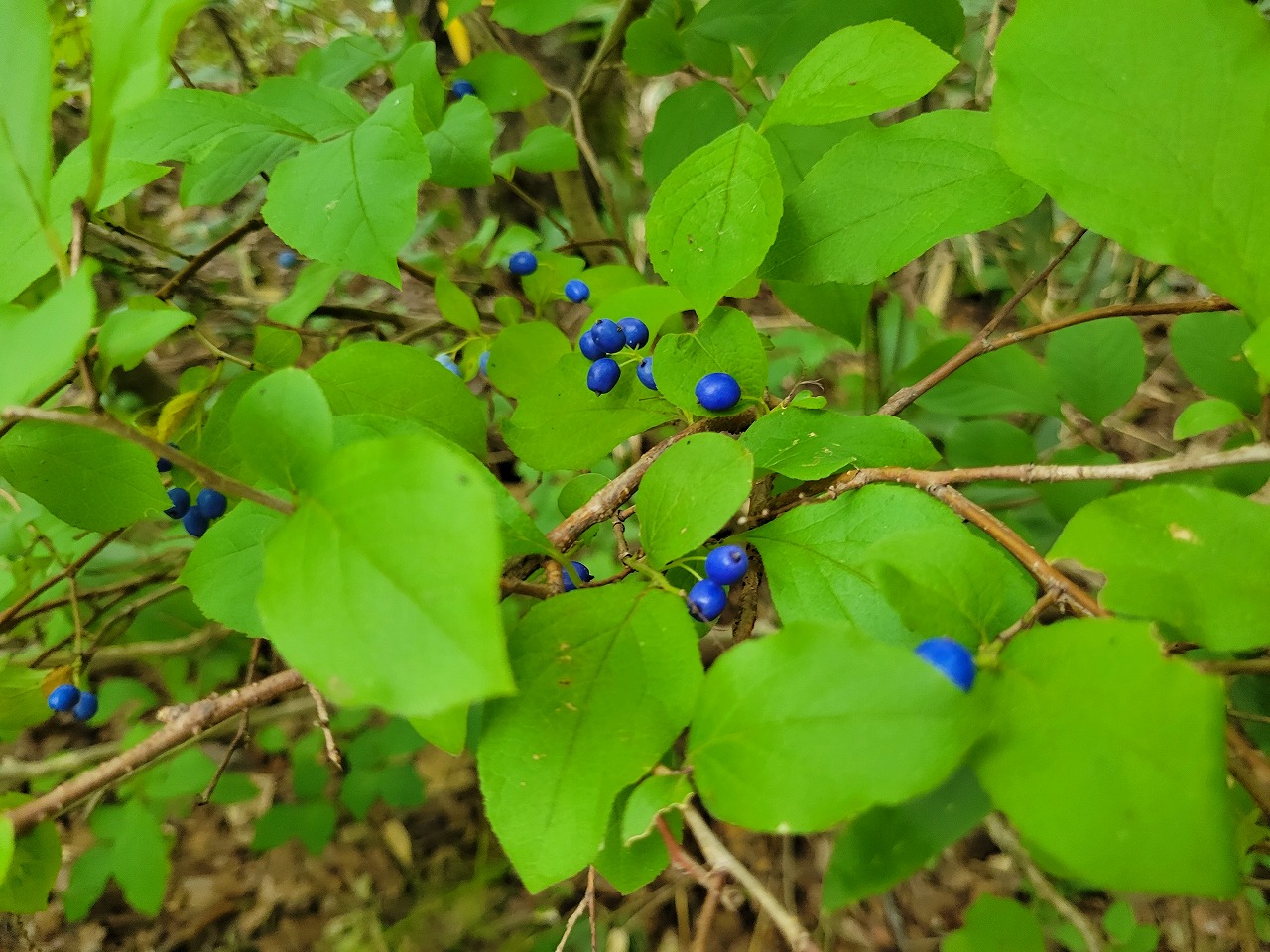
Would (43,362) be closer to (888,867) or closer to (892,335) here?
(888,867)

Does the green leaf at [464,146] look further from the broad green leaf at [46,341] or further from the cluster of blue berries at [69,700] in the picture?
the cluster of blue berries at [69,700]

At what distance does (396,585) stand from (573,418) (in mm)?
433

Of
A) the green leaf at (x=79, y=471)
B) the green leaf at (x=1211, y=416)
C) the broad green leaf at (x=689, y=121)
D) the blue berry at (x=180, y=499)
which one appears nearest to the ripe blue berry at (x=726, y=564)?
the green leaf at (x=79, y=471)

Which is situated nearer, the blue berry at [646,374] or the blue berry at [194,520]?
the blue berry at [646,374]

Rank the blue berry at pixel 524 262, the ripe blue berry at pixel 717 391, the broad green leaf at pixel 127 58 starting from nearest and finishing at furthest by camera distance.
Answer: the broad green leaf at pixel 127 58 → the ripe blue berry at pixel 717 391 → the blue berry at pixel 524 262

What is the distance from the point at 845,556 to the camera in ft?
2.09

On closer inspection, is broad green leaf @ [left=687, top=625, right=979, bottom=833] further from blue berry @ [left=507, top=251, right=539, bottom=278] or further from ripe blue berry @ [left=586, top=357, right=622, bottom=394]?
blue berry @ [left=507, top=251, right=539, bottom=278]

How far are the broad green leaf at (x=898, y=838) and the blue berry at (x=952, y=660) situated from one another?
0.32ft

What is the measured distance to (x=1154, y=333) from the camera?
271cm

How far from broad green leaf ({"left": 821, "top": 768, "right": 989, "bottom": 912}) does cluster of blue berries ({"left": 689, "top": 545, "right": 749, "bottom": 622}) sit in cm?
19

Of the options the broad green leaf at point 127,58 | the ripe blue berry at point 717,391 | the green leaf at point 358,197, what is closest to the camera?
the broad green leaf at point 127,58

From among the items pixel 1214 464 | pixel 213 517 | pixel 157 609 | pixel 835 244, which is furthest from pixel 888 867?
pixel 157 609

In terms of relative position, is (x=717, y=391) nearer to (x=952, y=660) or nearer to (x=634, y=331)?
(x=634, y=331)

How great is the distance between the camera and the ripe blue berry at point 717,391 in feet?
2.38
